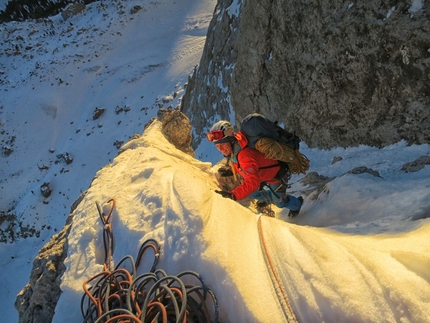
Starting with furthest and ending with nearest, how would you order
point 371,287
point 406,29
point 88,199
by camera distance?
point 406,29 → point 88,199 → point 371,287

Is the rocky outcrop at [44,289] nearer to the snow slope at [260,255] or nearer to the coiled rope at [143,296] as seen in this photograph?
the snow slope at [260,255]

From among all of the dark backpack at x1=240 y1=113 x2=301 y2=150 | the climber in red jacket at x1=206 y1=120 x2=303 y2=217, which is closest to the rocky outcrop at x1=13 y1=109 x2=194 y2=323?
the climber in red jacket at x1=206 y1=120 x2=303 y2=217

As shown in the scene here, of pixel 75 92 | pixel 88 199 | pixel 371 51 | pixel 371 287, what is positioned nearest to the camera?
pixel 371 287

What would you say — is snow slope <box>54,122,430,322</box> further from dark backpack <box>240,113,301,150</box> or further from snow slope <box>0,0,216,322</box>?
snow slope <box>0,0,216,322</box>

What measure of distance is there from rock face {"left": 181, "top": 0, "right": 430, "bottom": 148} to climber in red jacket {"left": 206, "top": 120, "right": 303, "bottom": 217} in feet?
7.32

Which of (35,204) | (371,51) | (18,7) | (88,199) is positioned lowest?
(35,204)

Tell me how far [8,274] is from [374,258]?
1540cm

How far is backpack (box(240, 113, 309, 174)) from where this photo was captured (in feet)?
12.5

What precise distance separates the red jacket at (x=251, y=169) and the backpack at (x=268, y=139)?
89mm

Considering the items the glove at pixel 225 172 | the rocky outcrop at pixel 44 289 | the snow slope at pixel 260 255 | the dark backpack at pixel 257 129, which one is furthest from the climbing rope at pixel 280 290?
the glove at pixel 225 172

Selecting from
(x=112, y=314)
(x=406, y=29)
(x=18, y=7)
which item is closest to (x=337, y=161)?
(x=406, y=29)

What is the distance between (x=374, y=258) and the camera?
6.98ft

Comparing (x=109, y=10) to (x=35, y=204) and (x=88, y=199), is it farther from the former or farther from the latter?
(x=88, y=199)

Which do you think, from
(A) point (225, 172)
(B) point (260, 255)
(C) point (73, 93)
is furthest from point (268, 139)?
(C) point (73, 93)
